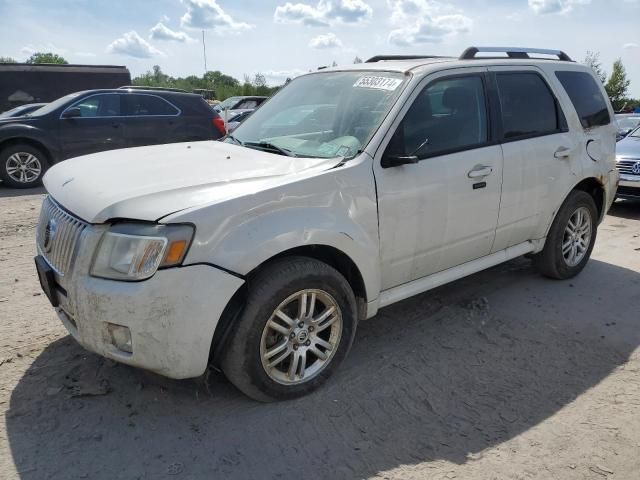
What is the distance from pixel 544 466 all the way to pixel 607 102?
3778mm

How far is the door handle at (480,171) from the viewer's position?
366 cm

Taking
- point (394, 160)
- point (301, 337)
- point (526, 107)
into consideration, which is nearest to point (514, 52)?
point (526, 107)

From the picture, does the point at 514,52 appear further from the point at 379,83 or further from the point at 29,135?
the point at 29,135

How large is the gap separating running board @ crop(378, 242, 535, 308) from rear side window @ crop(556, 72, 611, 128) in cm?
128

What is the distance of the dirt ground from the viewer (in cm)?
255

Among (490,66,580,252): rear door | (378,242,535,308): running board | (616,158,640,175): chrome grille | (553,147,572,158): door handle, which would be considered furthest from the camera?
(616,158,640,175): chrome grille

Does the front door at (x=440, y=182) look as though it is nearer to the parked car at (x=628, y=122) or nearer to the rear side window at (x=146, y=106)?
the rear side window at (x=146, y=106)

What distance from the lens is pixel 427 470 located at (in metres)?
2.54

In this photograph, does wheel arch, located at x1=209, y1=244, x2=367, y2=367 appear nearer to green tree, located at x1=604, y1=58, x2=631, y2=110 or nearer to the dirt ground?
the dirt ground

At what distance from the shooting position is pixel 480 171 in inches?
146

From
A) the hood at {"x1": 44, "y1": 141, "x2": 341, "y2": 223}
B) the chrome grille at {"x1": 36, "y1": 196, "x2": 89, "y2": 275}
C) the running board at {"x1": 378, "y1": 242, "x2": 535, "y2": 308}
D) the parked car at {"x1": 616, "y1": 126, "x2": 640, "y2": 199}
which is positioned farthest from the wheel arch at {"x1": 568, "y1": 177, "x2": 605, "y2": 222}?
Answer: the chrome grille at {"x1": 36, "y1": 196, "x2": 89, "y2": 275}

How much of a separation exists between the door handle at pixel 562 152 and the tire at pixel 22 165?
27.8ft

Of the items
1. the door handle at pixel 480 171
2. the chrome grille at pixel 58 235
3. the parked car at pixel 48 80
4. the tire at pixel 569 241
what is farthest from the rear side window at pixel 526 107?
the parked car at pixel 48 80

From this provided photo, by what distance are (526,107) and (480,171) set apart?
3.01ft
